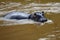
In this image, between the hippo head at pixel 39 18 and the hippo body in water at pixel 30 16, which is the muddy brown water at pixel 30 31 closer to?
the hippo head at pixel 39 18

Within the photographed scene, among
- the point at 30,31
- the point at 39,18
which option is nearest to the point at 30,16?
the point at 39,18

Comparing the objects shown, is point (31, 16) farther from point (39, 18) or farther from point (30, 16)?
point (39, 18)

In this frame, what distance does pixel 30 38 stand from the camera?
24.9 ft

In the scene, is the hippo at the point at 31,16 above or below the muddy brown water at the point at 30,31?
above

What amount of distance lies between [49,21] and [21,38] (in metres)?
2.74

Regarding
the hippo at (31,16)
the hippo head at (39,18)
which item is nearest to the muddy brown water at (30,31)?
the hippo head at (39,18)

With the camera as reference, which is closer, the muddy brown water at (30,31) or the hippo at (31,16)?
the muddy brown water at (30,31)

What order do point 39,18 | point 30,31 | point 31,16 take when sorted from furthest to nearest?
point 31,16
point 39,18
point 30,31

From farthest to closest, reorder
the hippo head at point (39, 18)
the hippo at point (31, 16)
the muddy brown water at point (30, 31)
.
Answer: the hippo at point (31, 16), the hippo head at point (39, 18), the muddy brown water at point (30, 31)

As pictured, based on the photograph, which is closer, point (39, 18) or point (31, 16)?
point (39, 18)

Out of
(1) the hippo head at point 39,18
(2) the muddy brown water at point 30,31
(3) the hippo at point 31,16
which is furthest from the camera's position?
(3) the hippo at point 31,16

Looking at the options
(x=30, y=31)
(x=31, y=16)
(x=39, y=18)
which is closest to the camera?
(x=30, y=31)

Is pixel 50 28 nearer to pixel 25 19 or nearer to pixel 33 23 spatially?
pixel 33 23

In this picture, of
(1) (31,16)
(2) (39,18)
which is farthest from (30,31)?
(1) (31,16)
